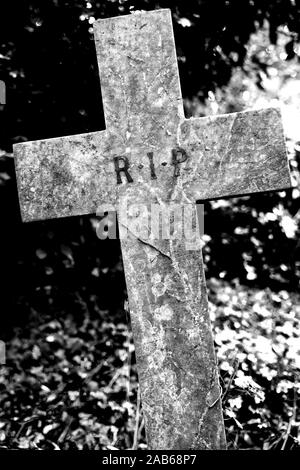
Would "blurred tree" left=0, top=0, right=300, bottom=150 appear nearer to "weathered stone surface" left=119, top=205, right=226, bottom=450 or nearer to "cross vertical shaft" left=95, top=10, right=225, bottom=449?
"cross vertical shaft" left=95, top=10, right=225, bottom=449

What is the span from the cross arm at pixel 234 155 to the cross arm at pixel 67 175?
0.99 ft

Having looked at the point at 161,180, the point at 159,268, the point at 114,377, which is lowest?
the point at 114,377

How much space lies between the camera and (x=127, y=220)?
2.10 metres

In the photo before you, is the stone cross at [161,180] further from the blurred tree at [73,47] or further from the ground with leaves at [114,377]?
the blurred tree at [73,47]

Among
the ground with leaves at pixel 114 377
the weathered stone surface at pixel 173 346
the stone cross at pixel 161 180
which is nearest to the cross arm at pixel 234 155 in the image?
the stone cross at pixel 161 180

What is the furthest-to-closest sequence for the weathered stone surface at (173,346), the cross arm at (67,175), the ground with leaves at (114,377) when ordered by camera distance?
the ground with leaves at (114,377)
the cross arm at (67,175)
the weathered stone surface at (173,346)

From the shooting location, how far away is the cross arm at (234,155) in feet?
6.68

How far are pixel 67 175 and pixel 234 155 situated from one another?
69 centimetres

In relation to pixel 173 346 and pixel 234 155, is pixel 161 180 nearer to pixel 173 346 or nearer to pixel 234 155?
pixel 234 155

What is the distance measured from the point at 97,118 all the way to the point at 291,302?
5.68 ft

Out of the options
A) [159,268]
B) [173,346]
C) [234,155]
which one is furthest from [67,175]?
[173,346]

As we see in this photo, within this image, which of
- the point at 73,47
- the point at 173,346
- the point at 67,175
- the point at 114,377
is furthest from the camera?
the point at 114,377

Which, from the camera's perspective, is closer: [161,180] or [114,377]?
[161,180]

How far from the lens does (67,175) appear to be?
2.12 metres
